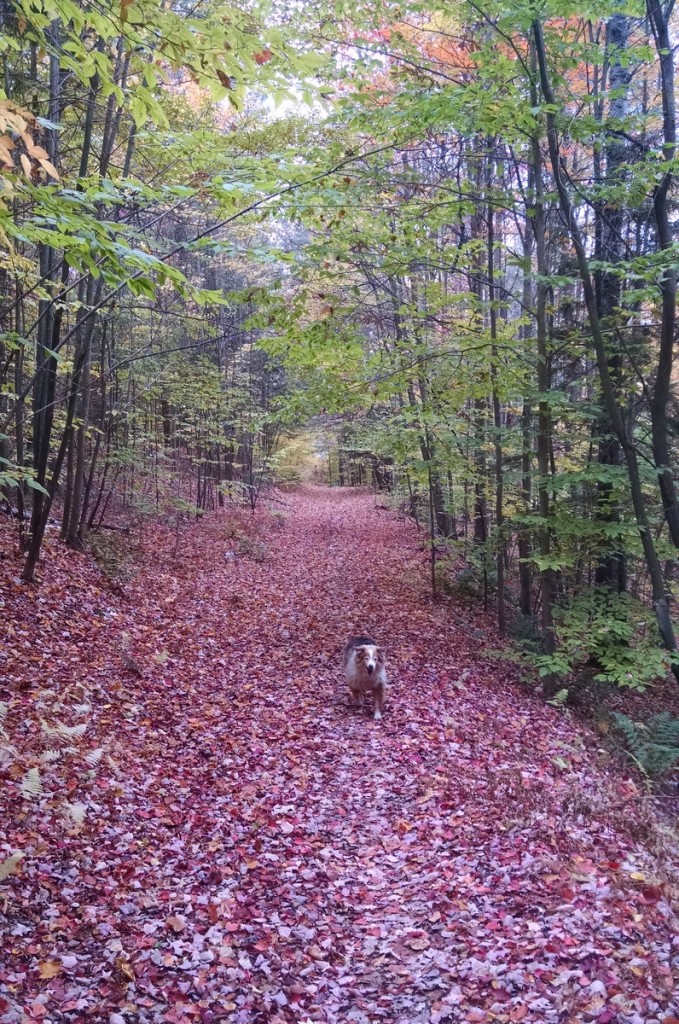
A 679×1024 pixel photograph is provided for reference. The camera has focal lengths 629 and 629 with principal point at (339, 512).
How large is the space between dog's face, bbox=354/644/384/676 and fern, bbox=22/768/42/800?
4.31 meters

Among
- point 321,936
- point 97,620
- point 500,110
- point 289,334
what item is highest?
point 500,110

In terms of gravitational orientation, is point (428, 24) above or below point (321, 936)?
above

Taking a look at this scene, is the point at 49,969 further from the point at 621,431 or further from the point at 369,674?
the point at 621,431

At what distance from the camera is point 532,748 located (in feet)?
26.3

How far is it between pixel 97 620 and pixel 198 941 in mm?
6304

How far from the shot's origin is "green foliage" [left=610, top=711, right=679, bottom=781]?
26.1ft

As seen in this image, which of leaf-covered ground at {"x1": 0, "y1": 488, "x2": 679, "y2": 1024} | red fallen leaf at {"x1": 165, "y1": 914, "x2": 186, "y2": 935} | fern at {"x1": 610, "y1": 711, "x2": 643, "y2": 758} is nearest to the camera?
leaf-covered ground at {"x1": 0, "y1": 488, "x2": 679, "y2": 1024}

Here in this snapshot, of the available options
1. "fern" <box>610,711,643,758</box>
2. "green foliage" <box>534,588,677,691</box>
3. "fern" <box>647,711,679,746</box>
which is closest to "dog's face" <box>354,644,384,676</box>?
"green foliage" <box>534,588,677,691</box>

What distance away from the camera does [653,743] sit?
8.42m

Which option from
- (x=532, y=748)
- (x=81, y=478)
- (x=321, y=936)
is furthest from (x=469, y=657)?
(x=81, y=478)

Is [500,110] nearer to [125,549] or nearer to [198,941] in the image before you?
[198,941]

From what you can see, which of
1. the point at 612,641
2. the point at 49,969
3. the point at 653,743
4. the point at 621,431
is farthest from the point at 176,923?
the point at 621,431

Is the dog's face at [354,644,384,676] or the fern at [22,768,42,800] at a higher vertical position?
the dog's face at [354,644,384,676]

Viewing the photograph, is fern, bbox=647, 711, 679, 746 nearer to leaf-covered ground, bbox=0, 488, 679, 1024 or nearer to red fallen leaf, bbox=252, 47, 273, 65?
leaf-covered ground, bbox=0, 488, 679, 1024
